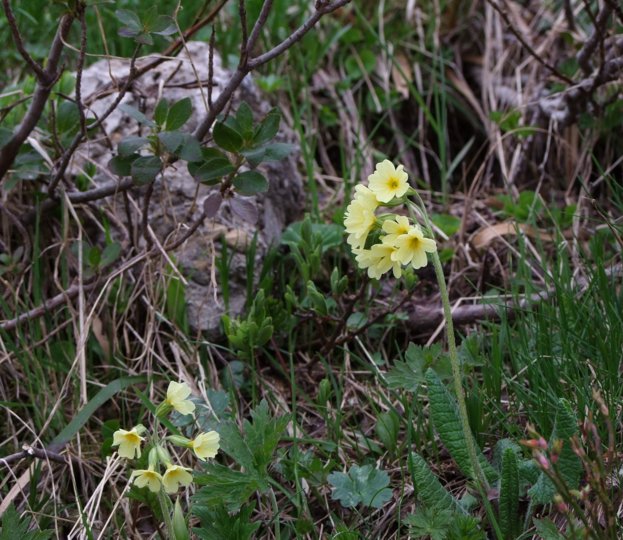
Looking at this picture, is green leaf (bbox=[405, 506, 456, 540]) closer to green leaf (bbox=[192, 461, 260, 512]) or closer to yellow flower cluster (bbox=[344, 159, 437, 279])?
green leaf (bbox=[192, 461, 260, 512])

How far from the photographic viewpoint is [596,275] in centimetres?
210

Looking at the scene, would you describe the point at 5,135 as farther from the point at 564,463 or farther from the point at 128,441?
the point at 564,463

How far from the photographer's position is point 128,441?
1582 millimetres

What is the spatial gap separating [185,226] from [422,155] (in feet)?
4.10

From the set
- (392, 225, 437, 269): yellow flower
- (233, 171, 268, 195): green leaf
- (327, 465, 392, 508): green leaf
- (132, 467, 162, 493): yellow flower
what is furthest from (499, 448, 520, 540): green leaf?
(233, 171, 268, 195): green leaf

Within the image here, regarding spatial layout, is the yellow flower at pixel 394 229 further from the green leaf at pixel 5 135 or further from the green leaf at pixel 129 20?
the green leaf at pixel 5 135

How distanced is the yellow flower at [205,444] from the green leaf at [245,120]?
0.84 metres

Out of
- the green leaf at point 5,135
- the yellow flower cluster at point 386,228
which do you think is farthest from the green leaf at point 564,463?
the green leaf at point 5,135

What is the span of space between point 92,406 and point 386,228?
39.6 inches

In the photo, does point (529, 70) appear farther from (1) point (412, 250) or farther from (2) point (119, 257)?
(1) point (412, 250)

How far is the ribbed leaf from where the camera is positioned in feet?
5.66

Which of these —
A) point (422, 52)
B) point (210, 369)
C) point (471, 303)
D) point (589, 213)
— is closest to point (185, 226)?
point (210, 369)

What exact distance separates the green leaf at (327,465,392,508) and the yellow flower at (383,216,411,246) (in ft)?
1.90

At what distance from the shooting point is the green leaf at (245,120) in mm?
2064
